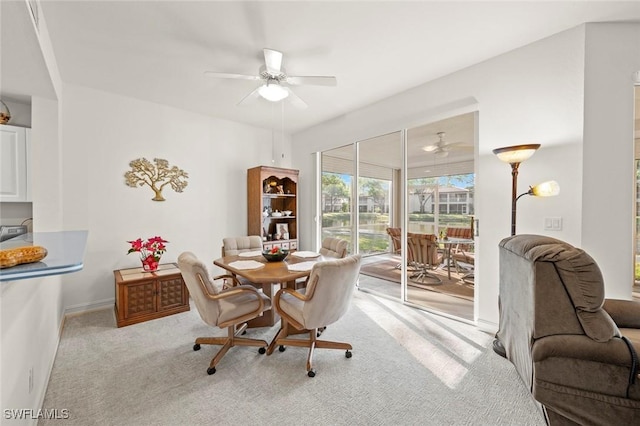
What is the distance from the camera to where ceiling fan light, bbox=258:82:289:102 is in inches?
96.3

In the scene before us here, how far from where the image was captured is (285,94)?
2.53 m

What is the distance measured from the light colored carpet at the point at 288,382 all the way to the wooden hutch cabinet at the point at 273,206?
206 cm

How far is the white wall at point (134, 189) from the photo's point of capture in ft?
10.4

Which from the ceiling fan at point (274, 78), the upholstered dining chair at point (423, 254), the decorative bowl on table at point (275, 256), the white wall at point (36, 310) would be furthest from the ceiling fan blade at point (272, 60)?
the upholstered dining chair at point (423, 254)

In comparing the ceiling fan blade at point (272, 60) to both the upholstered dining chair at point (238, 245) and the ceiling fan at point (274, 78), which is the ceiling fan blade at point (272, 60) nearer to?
the ceiling fan at point (274, 78)

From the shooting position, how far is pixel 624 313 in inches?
68.6

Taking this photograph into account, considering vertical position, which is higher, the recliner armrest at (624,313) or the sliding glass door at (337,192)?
the sliding glass door at (337,192)

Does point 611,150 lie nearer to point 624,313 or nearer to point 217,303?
point 624,313

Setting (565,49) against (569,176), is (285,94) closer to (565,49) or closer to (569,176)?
(565,49)

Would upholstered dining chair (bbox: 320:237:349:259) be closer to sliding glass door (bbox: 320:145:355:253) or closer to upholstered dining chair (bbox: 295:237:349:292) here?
upholstered dining chair (bbox: 295:237:349:292)

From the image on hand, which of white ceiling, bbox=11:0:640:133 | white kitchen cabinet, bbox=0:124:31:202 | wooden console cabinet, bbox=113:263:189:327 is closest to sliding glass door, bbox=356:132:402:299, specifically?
white ceiling, bbox=11:0:640:133

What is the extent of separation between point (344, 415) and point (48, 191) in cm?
324

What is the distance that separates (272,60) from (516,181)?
8.07 feet

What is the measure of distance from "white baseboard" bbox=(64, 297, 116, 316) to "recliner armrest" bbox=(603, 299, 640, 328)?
4995 millimetres
